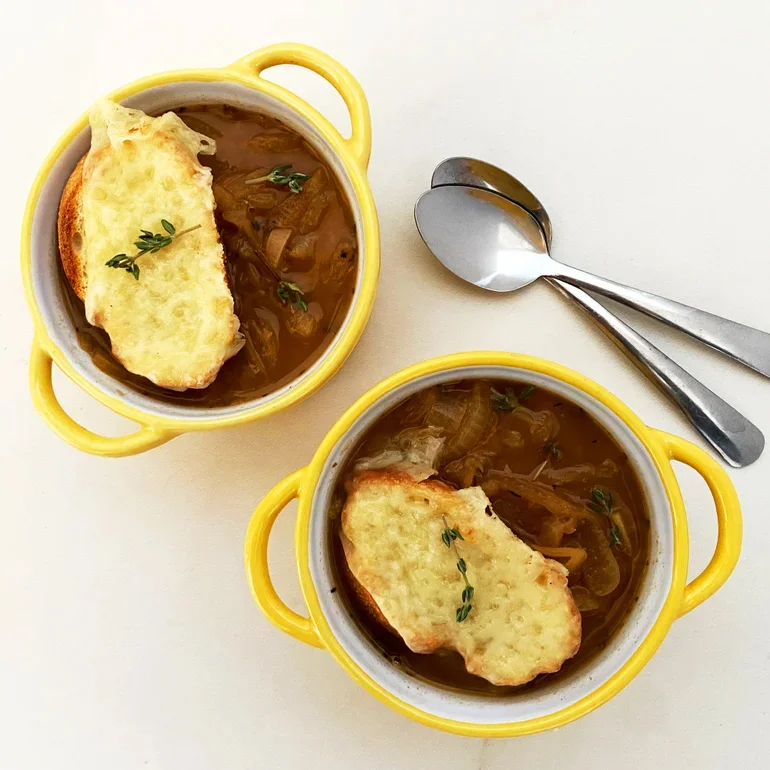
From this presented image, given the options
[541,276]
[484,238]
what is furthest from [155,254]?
[541,276]

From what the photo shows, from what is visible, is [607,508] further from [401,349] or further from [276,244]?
[276,244]

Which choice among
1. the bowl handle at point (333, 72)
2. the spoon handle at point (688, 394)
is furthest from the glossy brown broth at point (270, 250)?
the spoon handle at point (688, 394)

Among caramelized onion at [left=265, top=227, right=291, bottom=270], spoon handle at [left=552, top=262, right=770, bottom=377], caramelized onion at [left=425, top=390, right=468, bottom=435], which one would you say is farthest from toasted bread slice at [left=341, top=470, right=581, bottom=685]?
spoon handle at [left=552, top=262, right=770, bottom=377]

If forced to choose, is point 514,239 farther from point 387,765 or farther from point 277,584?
point 387,765

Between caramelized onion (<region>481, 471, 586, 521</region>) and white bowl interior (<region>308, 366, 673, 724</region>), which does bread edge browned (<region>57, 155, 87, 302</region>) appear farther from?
caramelized onion (<region>481, 471, 586, 521</region>)

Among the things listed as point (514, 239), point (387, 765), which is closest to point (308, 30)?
point (514, 239)

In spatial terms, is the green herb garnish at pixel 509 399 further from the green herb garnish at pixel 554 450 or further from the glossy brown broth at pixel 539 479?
the green herb garnish at pixel 554 450
